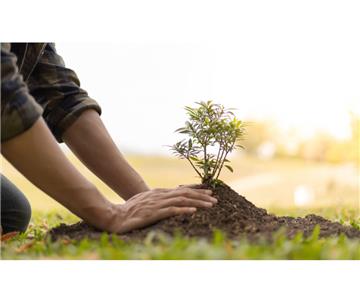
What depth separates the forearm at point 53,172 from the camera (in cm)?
246

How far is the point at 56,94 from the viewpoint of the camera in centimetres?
321

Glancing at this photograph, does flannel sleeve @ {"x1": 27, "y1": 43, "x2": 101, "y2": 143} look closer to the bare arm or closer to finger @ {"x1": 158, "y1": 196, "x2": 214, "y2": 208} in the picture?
the bare arm

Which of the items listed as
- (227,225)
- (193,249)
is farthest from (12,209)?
(193,249)

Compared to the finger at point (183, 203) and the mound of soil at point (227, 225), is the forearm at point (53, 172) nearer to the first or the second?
the mound of soil at point (227, 225)

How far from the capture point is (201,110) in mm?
2979

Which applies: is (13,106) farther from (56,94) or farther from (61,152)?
(56,94)

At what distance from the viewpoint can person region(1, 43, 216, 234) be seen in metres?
2.45

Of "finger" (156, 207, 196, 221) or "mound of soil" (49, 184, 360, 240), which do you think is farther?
"finger" (156, 207, 196, 221)

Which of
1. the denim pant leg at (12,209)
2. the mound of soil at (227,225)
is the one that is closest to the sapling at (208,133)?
the mound of soil at (227,225)

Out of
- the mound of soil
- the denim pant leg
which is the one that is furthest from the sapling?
the denim pant leg

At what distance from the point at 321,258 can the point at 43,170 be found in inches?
51.9

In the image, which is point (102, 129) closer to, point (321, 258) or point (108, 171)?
point (108, 171)

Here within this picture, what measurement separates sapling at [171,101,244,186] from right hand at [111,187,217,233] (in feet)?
0.86
